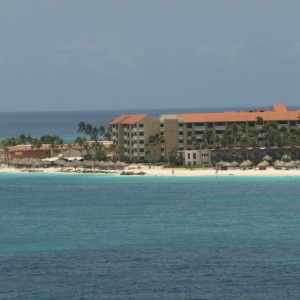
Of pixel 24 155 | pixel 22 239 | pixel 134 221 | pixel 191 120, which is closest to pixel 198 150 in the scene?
pixel 191 120

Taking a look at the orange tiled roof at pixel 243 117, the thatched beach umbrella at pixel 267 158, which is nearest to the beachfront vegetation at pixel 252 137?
the orange tiled roof at pixel 243 117

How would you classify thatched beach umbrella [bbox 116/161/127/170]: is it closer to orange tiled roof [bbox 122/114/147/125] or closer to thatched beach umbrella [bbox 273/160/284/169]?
orange tiled roof [bbox 122/114/147/125]

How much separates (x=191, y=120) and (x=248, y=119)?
908cm

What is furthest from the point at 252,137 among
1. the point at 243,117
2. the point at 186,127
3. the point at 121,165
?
the point at 121,165

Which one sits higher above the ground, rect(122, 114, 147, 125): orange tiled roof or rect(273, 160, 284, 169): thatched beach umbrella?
rect(122, 114, 147, 125): orange tiled roof

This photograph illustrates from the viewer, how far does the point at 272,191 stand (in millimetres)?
135625

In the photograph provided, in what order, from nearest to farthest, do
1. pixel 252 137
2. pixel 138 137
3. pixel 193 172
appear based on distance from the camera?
pixel 193 172
pixel 252 137
pixel 138 137

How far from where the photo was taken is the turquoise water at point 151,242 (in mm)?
72750

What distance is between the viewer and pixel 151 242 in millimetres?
90125

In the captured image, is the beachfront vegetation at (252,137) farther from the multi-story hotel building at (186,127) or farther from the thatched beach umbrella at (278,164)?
the thatched beach umbrella at (278,164)

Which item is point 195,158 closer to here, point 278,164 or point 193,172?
point 193,172

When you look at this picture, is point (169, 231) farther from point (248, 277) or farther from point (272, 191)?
point (272, 191)

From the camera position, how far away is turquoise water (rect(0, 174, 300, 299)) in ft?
239

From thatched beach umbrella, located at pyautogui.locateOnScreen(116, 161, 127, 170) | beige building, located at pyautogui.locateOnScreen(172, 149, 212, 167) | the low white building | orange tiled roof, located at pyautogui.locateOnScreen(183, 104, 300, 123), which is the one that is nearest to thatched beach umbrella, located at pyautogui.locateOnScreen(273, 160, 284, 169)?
beige building, located at pyautogui.locateOnScreen(172, 149, 212, 167)
